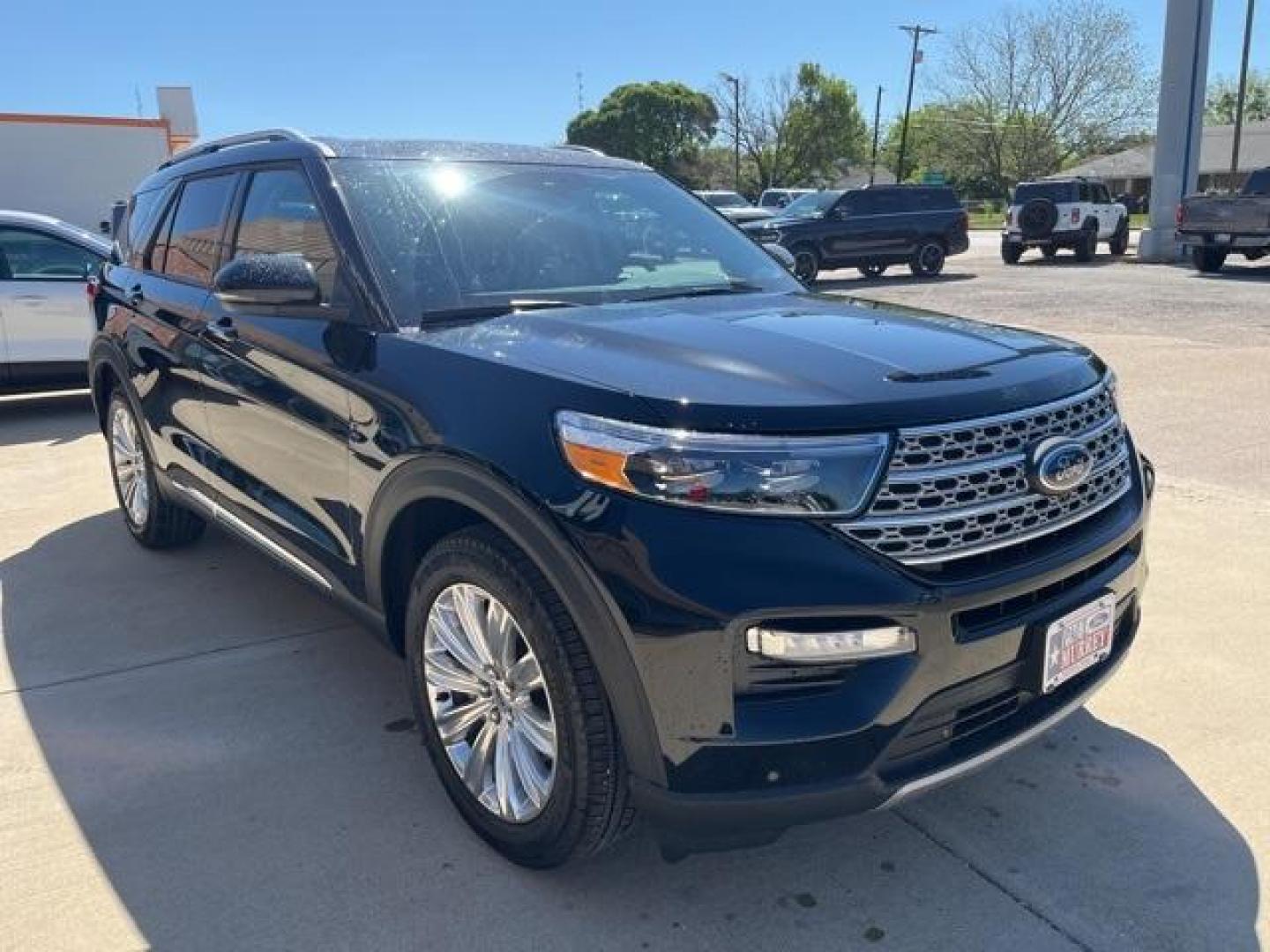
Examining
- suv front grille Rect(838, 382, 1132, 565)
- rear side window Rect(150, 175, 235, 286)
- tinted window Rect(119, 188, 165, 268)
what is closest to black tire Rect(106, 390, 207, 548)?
tinted window Rect(119, 188, 165, 268)

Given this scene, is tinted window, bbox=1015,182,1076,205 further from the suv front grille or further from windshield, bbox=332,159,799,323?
the suv front grille

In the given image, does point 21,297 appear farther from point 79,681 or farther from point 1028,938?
point 1028,938

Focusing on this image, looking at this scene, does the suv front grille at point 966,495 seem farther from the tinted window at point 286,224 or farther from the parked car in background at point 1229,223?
the parked car in background at point 1229,223

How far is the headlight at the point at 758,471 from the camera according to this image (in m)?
2.13

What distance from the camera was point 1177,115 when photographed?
75.9 ft

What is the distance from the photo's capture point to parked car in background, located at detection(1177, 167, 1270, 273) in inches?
758

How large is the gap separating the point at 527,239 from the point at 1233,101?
88.0m

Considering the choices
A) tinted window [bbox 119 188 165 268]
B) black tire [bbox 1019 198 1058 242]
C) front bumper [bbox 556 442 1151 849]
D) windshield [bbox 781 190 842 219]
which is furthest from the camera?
black tire [bbox 1019 198 1058 242]

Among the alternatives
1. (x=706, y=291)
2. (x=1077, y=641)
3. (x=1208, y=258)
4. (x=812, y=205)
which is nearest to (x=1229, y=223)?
(x=1208, y=258)

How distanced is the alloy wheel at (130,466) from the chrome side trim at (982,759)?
395 centimetres

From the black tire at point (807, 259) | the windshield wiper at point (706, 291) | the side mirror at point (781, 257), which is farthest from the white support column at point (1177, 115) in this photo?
the windshield wiper at point (706, 291)

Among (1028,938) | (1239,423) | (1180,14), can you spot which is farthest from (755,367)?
(1180,14)

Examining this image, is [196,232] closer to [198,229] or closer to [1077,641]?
[198,229]

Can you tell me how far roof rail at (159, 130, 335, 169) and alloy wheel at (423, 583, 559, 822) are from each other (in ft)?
5.26
